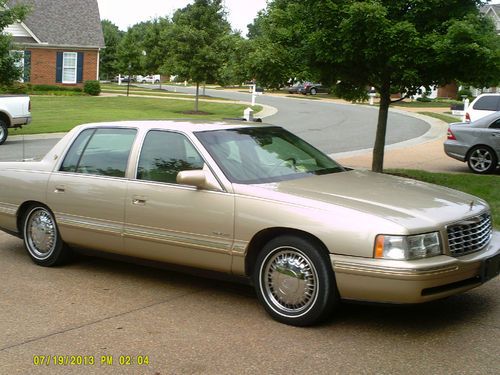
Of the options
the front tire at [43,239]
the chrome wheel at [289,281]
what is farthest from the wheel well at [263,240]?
the front tire at [43,239]

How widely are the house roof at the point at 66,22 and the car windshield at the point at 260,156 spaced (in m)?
38.6

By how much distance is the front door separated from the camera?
548 centimetres

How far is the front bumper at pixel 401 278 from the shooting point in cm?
466

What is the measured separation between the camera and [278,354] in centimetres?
455

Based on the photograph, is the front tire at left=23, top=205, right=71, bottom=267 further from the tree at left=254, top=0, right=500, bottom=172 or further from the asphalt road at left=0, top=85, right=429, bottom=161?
the asphalt road at left=0, top=85, right=429, bottom=161

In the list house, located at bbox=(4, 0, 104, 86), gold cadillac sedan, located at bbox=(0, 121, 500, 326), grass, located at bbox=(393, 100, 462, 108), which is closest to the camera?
gold cadillac sedan, located at bbox=(0, 121, 500, 326)

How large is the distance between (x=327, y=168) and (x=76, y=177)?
91.9 inches

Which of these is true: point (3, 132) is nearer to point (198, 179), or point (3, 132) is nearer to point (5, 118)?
point (5, 118)

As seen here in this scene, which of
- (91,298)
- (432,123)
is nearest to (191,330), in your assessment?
(91,298)

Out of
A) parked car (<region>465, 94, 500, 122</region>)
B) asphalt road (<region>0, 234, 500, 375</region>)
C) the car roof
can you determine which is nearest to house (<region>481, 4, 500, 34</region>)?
parked car (<region>465, 94, 500, 122</region>)

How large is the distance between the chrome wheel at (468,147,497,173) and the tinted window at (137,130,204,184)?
10.2 m

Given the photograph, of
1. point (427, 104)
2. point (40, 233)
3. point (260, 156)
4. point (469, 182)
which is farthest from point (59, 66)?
point (260, 156)

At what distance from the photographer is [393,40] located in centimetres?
1010

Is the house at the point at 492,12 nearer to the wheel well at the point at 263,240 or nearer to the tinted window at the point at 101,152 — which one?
the tinted window at the point at 101,152
